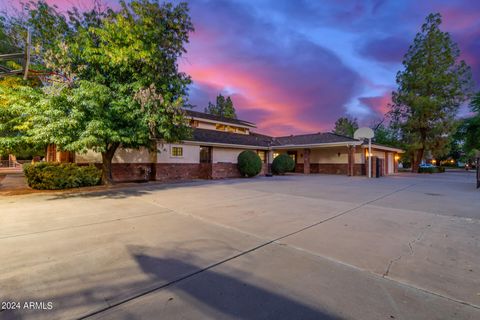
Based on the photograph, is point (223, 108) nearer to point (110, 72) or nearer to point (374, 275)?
point (110, 72)

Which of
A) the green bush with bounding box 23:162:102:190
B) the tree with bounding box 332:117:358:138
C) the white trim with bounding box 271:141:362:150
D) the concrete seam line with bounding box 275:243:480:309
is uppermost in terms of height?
the tree with bounding box 332:117:358:138

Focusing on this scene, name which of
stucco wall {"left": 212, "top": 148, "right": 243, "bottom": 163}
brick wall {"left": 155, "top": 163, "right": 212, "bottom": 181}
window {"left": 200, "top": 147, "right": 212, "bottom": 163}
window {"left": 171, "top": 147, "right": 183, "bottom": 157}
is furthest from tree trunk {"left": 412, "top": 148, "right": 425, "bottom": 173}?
window {"left": 171, "top": 147, "right": 183, "bottom": 157}

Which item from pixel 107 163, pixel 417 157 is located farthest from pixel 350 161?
pixel 107 163

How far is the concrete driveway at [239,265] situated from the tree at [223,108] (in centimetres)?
4036

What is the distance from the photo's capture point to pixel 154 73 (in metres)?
10.3

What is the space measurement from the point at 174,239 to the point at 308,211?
13.2 feet

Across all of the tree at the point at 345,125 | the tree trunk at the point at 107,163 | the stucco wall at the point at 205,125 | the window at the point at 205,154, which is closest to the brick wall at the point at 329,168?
the stucco wall at the point at 205,125

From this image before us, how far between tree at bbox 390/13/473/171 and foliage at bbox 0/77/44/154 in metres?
33.7

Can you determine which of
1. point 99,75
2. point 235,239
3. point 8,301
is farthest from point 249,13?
point 8,301

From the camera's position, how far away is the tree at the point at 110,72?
28.1 ft

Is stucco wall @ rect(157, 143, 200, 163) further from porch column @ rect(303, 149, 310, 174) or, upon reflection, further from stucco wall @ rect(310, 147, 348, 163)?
stucco wall @ rect(310, 147, 348, 163)

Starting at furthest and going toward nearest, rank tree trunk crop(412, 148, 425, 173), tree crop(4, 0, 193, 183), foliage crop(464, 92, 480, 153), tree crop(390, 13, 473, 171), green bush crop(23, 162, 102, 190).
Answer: foliage crop(464, 92, 480, 153), tree trunk crop(412, 148, 425, 173), tree crop(390, 13, 473, 171), green bush crop(23, 162, 102, 190), tree crop(4, 0, 193, 183)

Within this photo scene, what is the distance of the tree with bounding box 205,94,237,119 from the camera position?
44969 mm

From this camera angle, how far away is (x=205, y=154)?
18.0m
